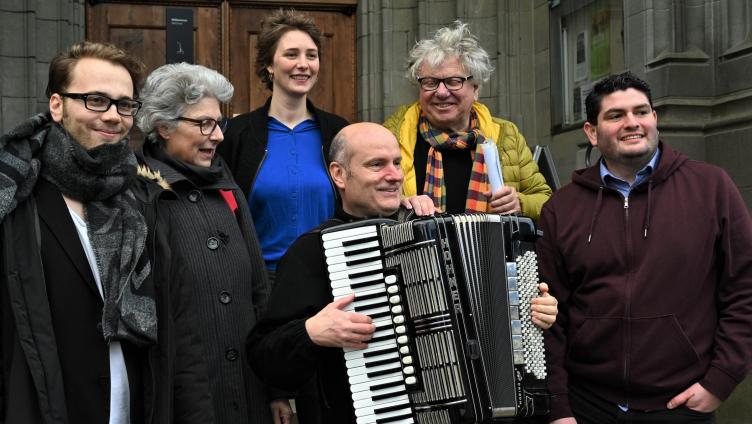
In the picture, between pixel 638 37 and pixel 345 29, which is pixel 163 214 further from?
pixel 345 29

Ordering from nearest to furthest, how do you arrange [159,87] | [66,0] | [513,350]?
1. [513,350]
2. [159,87]
3. [66,0]

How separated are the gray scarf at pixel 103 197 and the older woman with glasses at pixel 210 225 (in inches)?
15.9

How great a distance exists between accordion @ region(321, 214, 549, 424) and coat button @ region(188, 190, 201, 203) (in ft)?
2.65

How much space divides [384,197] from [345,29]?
5856mm

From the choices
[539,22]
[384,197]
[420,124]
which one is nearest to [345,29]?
[539,22]

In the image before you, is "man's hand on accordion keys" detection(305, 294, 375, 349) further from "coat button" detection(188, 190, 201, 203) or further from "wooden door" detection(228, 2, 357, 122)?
"wooden door" detection(228, 2, 357, 122)

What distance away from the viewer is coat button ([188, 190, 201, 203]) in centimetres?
369

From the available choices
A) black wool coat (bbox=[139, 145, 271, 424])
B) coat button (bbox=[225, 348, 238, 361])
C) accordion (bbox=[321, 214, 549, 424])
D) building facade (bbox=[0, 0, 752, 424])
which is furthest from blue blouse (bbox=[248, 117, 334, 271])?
building facade (bbox=[0, 0, 752, 424])

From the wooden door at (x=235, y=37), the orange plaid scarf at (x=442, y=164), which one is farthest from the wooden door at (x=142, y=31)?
the orange plaid scarf at (x=442, y=164)

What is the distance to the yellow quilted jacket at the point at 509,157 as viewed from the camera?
168 inches

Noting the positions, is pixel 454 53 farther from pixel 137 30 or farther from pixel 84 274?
pixel 137 30

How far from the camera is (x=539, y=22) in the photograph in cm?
866

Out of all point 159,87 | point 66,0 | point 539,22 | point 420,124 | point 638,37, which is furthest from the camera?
point 539,22

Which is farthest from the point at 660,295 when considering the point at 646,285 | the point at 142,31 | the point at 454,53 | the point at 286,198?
the point at 142,31
